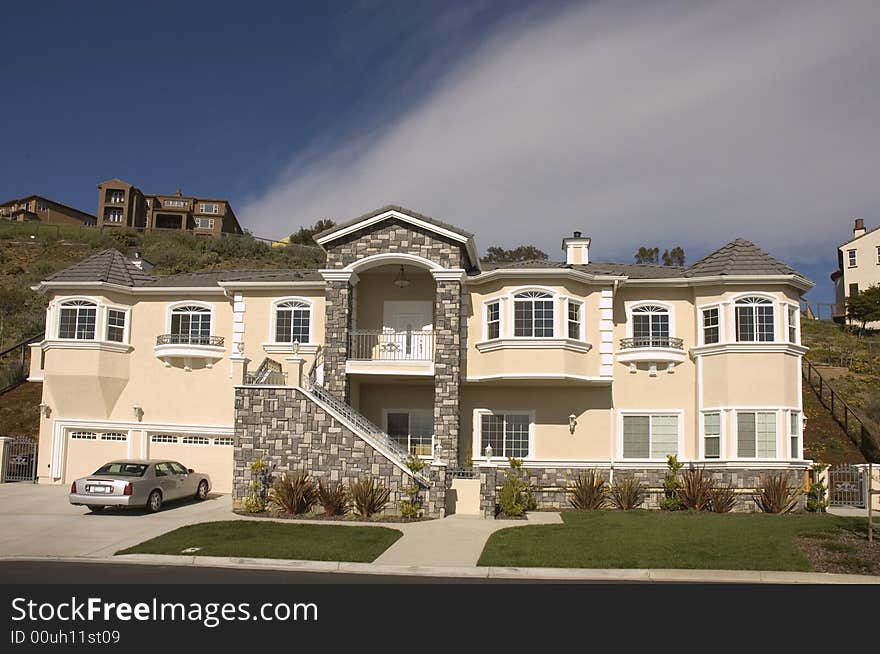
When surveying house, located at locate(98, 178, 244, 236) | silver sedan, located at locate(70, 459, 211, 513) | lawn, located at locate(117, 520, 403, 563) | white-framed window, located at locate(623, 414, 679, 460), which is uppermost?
house, located at locate(98, 178, 244, 236)

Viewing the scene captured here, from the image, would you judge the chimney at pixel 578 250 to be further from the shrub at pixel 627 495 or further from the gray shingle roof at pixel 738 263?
the shrub at pixel 627 495

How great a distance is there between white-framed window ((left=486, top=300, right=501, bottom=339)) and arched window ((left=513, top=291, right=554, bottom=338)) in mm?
578

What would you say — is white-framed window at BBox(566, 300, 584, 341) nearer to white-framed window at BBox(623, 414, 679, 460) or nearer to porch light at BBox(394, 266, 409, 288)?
white-framed window at BBox(623, 414, 679, 460)

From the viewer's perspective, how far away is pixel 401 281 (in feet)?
89.8

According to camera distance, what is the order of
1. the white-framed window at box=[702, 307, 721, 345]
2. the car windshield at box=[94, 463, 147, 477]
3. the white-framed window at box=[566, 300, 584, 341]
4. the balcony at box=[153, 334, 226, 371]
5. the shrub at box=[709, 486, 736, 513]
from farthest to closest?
1. the balcony at box=[153, 334, 226, 371]
2. the white-framed window at box=[566, 300, 584, 341]
3. the white-framed window at box=[702, 307, 721, 345]
4. the shrub at box=[709, 486, 736, 513]
5. the car windshield at box=[94, 463, 147, 477]

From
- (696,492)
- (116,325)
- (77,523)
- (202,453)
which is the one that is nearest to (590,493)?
(696,492)

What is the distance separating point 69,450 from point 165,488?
307 inches

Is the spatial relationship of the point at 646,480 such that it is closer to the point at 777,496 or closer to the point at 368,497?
the point at 777,496

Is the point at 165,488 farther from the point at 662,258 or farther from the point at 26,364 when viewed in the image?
the point at 662,258

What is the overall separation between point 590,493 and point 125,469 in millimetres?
13004

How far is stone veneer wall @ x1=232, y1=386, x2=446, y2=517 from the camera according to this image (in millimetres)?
21781

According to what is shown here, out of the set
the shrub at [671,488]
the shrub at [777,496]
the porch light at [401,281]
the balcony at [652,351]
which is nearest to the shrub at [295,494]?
the porch light at [401,281]

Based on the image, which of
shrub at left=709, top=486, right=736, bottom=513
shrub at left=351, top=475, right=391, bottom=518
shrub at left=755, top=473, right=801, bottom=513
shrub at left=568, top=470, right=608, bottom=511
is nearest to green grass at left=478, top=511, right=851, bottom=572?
shrub at left=709, top=486, right=736, bottom=513
